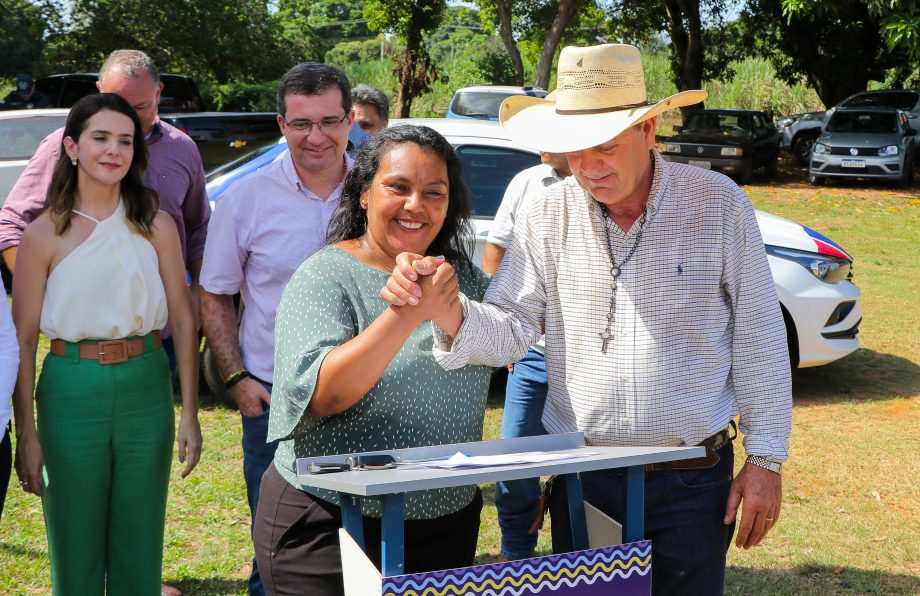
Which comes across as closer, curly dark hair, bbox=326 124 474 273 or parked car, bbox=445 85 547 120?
curly dark hair, bbox=326 124 474 273

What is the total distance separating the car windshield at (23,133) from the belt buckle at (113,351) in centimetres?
677

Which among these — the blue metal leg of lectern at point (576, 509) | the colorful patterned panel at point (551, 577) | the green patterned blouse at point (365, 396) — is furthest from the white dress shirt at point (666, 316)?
the colorful patterned panel at point (551, 577)

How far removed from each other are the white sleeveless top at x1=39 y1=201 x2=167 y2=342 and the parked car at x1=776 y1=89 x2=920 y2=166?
1927cm

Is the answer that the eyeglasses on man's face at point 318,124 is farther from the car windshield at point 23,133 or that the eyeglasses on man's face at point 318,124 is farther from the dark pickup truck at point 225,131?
the car windshield at point 23,133

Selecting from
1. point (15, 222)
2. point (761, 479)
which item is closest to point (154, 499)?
point (15, 222)

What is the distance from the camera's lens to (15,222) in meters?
3.63

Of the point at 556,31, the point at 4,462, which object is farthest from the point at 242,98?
the point at 4,462

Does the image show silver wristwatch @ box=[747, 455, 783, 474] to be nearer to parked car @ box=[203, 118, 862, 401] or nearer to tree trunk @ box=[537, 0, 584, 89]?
parked car @ box=[203, 118, 862, 401]

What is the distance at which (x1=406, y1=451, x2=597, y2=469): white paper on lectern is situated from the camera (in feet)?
5.98

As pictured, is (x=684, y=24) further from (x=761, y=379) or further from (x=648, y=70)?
(x=761, y=379)

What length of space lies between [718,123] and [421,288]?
19.9 m

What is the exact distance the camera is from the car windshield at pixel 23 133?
918 cm

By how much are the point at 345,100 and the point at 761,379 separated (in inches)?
70.8

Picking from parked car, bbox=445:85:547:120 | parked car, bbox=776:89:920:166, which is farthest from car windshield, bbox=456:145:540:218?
parked car, bbox=776:89:920:166
